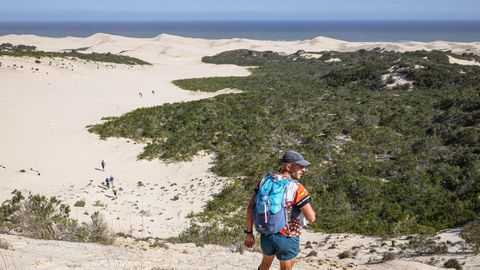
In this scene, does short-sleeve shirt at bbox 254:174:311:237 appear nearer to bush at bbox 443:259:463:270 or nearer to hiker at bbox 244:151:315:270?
hiker at bbox 244:151:315:270

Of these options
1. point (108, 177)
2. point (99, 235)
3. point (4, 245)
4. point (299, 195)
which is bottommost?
point (108, 177)

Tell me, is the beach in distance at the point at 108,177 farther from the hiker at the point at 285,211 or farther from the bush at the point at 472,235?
the hiker at the point at 285,211

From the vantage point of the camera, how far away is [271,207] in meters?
4.43

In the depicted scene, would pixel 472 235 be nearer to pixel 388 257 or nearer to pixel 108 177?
pixel 388 257

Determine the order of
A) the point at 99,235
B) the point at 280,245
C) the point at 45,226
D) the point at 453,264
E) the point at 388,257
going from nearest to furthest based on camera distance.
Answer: the point at 280,245, the point at 453,264, the point at 388,257, the point at 99,235, the point at 45,226

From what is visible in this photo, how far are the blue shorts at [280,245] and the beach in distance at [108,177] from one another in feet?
7.52

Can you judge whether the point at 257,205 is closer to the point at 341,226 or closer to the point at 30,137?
the point at 341,226

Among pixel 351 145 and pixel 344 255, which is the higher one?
pixel 351 145

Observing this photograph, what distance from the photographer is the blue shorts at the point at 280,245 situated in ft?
14.9

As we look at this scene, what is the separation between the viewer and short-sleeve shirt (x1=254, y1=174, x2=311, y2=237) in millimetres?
4492

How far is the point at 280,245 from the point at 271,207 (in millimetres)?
452

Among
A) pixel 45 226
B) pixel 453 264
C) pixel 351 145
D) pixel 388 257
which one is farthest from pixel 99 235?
pixel 351 145

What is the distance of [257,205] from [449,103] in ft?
69.0

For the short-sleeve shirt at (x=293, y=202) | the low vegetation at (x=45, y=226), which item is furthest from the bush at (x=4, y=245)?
the short-sleeve shirt at (x=293, y=202)
